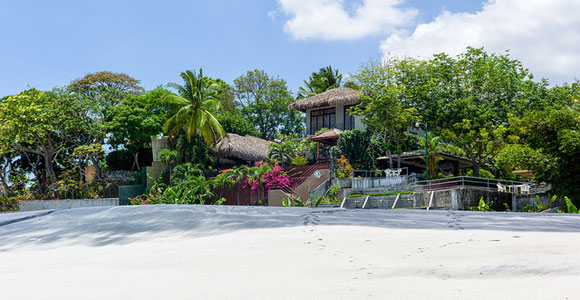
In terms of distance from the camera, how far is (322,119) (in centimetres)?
3350

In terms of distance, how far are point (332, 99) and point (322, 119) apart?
218 cm

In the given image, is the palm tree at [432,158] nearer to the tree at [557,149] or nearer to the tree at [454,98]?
the tree at [454,98]

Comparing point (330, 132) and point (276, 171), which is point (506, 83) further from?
point (276, 171)

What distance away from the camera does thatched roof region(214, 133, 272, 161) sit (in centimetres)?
2928

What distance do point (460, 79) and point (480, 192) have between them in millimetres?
8375

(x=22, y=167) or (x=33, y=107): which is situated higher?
(x=33, y=107)

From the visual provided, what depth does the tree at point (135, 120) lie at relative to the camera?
3008cm

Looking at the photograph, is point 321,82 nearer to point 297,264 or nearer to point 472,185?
point 472,185

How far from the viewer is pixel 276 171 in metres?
23.0

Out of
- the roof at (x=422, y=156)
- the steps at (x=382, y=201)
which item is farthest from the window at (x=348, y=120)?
the steps at (x=382, y=201)

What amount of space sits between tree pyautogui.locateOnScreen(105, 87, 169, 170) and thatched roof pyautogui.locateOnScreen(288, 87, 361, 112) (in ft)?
29.7

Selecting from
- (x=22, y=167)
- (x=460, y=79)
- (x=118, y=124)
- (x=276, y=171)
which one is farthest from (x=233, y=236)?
(x=22, y=167)

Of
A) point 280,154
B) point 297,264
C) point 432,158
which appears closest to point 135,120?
point 280,154

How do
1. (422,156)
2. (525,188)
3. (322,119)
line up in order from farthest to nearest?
(322,119)
(422,156)
(525,188)
